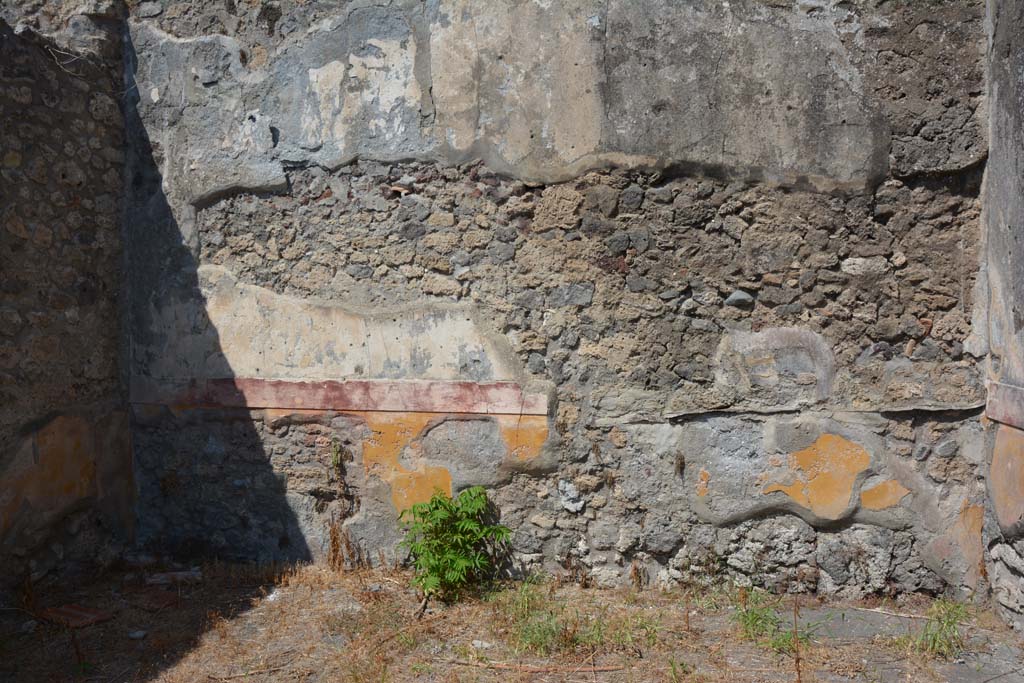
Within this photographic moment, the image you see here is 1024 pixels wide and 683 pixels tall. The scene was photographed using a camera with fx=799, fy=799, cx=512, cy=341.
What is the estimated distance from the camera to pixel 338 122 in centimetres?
428

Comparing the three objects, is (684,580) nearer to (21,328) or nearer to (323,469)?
(323,469)

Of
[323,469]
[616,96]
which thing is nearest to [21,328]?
[323,469]

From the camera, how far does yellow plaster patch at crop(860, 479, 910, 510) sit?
372 cm

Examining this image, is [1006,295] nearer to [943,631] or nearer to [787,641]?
[943,631]

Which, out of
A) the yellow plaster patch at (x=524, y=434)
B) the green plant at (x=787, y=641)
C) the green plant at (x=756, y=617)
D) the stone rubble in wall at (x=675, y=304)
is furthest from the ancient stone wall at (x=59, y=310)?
the green plant at (x=787, y=641)

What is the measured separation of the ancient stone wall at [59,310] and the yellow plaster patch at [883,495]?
3.98 metres

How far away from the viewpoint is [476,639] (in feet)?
11.5

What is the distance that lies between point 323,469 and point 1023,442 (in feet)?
10.9

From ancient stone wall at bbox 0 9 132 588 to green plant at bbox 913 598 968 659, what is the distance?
412 cm

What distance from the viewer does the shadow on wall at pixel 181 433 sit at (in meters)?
4.45

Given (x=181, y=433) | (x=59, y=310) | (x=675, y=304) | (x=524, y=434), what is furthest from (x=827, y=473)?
(x=59, y=310)

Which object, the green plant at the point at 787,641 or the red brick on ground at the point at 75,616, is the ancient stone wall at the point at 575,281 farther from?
the red brick on ground at the point at 75,616

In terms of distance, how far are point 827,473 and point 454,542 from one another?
1817mm

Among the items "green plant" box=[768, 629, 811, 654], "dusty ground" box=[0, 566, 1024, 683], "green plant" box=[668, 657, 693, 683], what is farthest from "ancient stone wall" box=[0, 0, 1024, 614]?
"green plant" box=[668, 657, 693, 683]
